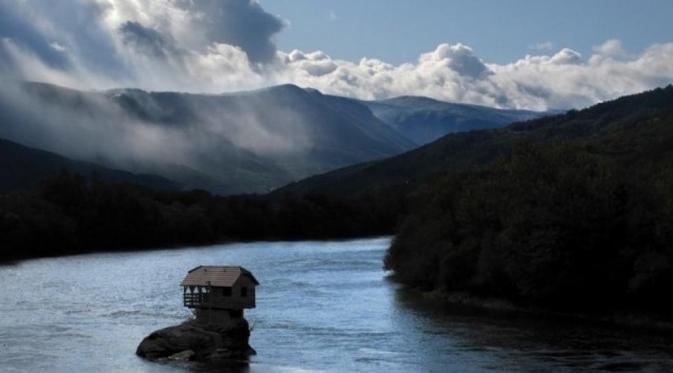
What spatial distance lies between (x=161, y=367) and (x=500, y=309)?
4482cm

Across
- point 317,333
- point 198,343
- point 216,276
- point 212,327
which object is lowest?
point 317,333

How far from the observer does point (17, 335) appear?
254ft

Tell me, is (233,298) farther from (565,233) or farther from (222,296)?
(565,233)

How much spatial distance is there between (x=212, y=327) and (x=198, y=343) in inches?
103

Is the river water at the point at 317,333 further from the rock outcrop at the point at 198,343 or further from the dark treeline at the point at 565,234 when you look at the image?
the dark treeline at the point at 565,234

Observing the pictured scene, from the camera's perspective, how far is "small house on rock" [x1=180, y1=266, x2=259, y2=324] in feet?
242

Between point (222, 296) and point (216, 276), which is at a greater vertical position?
point (216, 276)

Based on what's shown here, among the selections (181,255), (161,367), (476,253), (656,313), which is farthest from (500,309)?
(181,255)

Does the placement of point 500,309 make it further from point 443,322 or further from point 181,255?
point 181,255

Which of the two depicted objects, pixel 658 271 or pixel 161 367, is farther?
pixel 658 271

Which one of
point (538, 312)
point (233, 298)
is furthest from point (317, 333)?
point (538, 312)

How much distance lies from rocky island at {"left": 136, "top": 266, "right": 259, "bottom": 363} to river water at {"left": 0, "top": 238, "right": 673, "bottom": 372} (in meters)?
1.95

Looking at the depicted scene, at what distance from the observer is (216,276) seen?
74.9 metres

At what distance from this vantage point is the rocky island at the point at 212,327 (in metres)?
68.5
